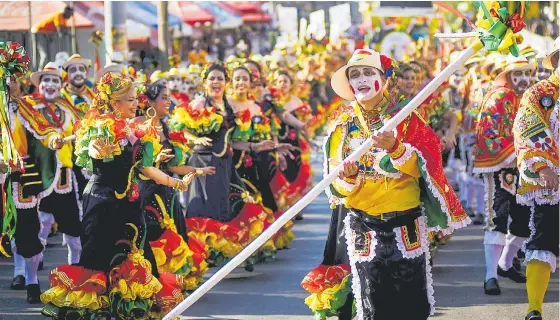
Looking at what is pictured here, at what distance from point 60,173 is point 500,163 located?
13.0 ft

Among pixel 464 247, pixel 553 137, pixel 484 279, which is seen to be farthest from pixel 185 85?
pixel 553 137

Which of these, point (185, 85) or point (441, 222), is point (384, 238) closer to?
point (441, 222)

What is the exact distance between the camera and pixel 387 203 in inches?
279

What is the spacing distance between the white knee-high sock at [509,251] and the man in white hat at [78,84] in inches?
182

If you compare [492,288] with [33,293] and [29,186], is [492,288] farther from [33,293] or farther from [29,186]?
[29,186]

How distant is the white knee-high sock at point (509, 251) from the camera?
10.6 metres

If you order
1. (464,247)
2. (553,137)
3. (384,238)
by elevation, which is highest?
(553,137)

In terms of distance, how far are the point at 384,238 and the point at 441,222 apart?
347mm

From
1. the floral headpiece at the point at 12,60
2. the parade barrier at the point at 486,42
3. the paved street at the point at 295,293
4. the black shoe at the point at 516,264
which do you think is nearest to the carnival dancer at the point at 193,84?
the paved street at the point at 295,293

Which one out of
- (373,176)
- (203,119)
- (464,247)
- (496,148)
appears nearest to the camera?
(373,176)

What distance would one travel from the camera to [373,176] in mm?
7090

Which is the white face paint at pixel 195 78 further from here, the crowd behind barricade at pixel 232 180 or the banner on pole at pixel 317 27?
the banner on pole at pixel 317 27

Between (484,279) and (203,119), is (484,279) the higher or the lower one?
the lower one

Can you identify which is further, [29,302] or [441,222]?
[29,302]
